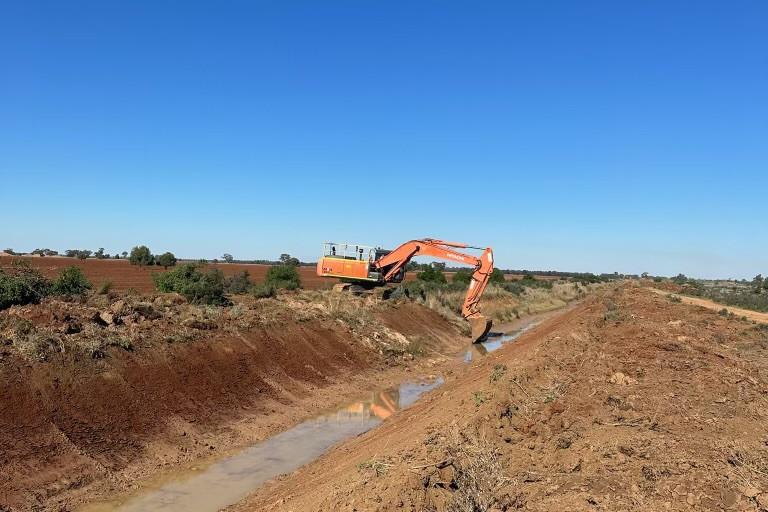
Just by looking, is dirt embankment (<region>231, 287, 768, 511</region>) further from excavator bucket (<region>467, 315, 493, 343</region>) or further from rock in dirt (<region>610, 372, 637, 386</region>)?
excavator bucket (<region>467, 315, 493, 343</region>)

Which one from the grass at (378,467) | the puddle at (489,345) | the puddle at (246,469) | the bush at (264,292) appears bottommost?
the puddle at (246,469)

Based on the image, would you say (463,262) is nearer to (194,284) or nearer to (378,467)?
(194,284)

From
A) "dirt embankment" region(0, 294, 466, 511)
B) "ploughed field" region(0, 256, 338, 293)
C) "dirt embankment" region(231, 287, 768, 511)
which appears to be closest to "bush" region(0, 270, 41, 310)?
"dirt embankment" region(0, 294, 466, 511)

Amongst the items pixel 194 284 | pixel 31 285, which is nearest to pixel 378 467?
pixel 31 285

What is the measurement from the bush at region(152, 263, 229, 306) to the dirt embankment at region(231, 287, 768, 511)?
14.1m

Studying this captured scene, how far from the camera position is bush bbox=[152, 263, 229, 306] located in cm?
2420

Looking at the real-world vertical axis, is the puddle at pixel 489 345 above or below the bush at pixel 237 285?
below

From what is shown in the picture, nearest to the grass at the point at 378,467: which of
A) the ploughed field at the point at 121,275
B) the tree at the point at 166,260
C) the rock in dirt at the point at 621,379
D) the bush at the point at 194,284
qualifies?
the rock in dirt at the point at 621,379

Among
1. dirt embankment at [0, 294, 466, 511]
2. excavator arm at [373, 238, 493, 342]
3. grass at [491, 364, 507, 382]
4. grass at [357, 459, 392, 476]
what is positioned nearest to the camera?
grass at [357, 459, 392, 476]

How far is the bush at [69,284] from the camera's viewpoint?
18906 millimetres

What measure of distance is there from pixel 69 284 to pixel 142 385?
916 centimetres

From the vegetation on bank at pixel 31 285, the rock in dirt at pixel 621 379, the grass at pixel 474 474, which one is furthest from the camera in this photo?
the vegetation on bank at pixel 31 285

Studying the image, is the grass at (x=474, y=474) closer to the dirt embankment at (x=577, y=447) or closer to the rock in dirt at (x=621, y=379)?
the dirt embankment at (x=577, y=447)

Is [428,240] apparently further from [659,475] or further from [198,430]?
[659,475]
